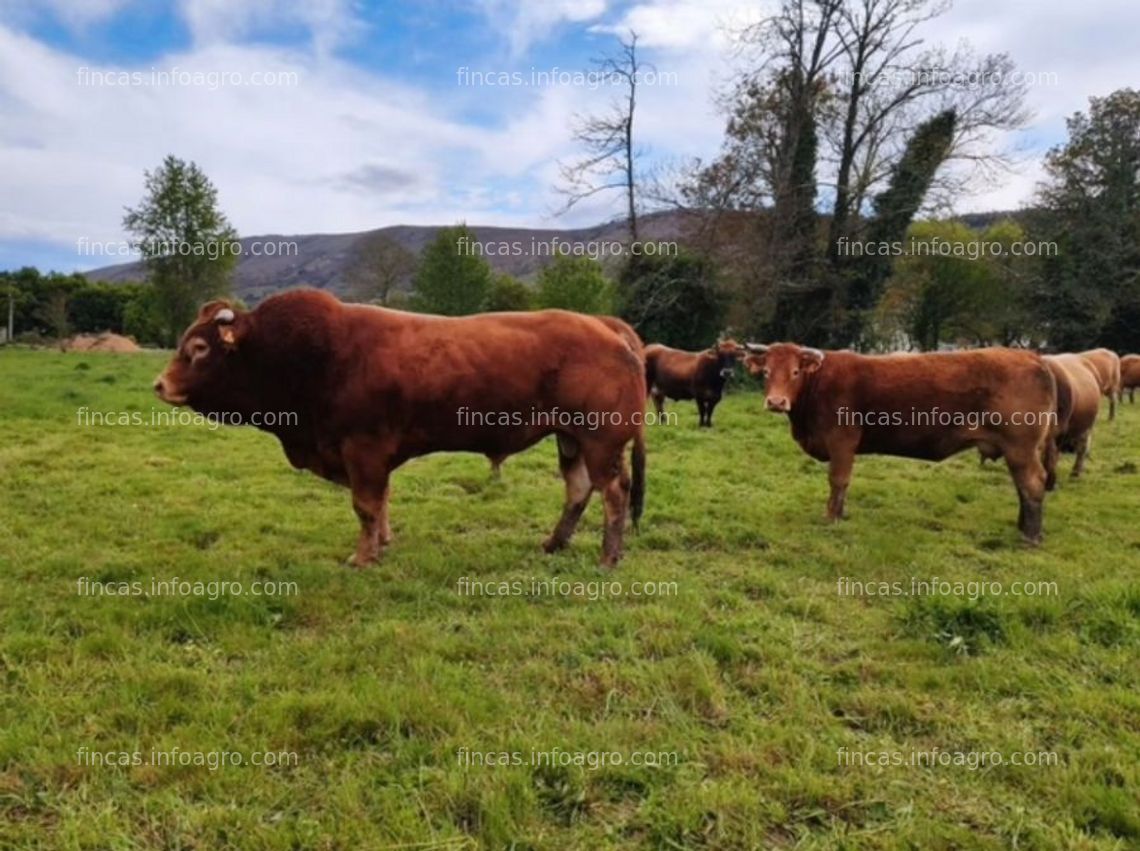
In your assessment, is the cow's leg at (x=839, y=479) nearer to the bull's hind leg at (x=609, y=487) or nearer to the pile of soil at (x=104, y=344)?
the bull's hind leg at (x=609, y=487)

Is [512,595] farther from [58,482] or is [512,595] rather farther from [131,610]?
[58,482]

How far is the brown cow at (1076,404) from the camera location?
9320mm

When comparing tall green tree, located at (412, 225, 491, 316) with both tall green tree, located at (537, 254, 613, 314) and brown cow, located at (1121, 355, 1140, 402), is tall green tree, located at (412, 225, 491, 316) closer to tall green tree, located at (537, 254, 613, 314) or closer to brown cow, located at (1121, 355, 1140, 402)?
tall green tree, located at (537, 254, 613, 314)

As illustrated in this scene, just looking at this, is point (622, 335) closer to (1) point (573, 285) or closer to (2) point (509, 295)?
(1) point (573, 285)

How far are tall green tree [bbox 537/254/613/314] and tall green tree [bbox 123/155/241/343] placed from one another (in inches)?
743

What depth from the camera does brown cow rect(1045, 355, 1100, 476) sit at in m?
9.32

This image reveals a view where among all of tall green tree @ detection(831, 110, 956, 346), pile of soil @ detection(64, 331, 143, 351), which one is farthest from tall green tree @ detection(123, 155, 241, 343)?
tall green tree @ detection(831, 110, 956, 346)

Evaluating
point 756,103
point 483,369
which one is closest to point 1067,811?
point 483,369

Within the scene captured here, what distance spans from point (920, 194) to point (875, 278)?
112 inches

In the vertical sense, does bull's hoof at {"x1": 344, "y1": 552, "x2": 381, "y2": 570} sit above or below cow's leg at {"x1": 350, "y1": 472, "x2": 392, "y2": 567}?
below

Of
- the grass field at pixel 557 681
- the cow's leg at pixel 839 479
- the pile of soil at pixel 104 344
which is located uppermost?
the pile of soil at pixel 104 344

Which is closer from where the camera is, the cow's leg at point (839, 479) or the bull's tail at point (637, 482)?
the bull's tail at point (637, 482)

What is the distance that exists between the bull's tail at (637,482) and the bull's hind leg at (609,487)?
0.53 m

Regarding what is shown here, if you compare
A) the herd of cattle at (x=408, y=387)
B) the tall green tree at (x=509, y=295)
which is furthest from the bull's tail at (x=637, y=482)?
the tall green tree at (x=509, y=295)
